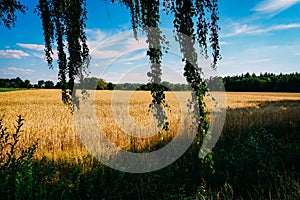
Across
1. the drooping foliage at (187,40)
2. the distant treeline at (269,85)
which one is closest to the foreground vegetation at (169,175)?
the drooping foliage at (187,40)

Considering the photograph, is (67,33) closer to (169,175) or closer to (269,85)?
(169,175)

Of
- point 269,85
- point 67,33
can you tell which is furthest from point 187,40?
point 269,85

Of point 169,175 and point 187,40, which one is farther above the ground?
point 187,40

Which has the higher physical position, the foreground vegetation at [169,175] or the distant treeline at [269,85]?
the distant treeline at [269,85]

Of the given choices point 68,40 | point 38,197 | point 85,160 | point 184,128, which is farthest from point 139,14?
point 184,128

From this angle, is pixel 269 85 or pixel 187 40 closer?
pixel 187 40

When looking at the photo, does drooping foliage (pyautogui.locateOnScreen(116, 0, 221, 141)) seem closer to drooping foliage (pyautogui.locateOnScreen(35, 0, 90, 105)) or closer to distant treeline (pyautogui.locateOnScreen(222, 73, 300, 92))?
drooping foliage (pyautogui.locateOnScreen(35, 0, 90, 105))

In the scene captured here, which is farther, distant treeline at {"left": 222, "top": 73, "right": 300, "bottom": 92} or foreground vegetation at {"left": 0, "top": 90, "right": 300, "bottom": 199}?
distant treeline at {"left": 222, "top": 73, "right": 300, "bottom": 92}

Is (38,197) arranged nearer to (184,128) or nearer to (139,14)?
(139,14)

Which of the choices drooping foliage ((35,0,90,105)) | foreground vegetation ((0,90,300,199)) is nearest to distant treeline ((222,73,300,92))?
foreground vegetation ((0,90,300,199))

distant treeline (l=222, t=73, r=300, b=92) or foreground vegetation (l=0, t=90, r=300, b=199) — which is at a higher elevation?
distant treeline (l=222, t=73, r=300, b=92)

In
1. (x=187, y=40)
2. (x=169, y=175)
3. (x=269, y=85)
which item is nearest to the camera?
(x=187, y=40)

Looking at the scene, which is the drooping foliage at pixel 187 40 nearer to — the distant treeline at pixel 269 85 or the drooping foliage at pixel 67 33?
the drooping foliage at pixel 67 33

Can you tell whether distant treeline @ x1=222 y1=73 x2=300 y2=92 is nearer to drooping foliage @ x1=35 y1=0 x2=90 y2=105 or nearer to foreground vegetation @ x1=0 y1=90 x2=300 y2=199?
foreground vegetation @ x1=0 y1=90 x2=300 y2=199
